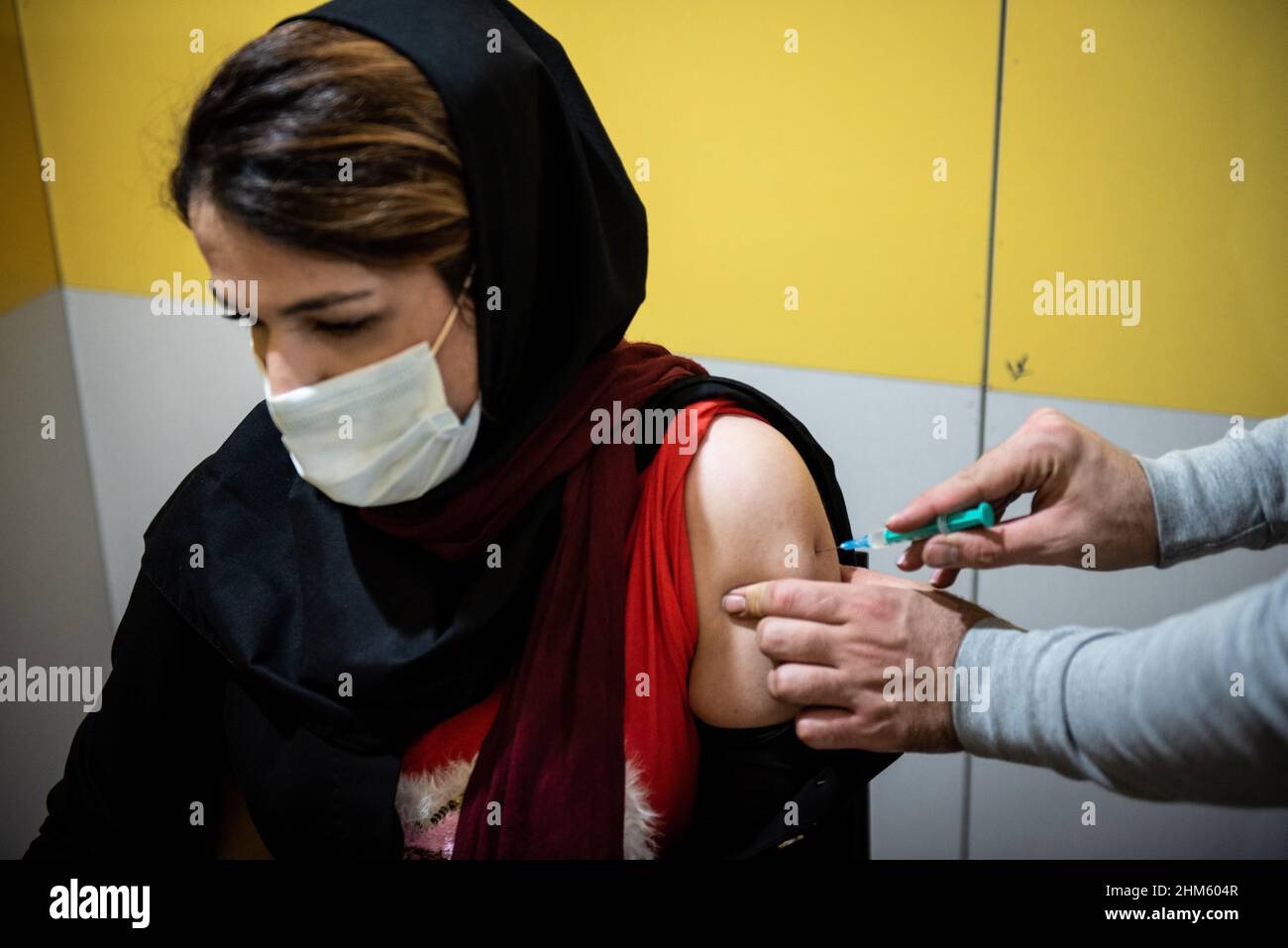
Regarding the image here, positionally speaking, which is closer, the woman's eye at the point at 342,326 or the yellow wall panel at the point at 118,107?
the woman's eye at the point at 342,326

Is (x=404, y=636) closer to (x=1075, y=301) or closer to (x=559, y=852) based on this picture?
(x=559, y=852)

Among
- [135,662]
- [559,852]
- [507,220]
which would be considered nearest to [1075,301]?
[507,220]

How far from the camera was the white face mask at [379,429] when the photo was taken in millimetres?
886

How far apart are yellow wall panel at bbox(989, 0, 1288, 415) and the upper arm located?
0.70 metres

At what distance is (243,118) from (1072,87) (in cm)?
110

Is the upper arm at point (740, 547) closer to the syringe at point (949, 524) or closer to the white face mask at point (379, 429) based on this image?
the syringe at point (949, 524)

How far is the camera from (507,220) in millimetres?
857

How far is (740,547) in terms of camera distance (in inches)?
35.9

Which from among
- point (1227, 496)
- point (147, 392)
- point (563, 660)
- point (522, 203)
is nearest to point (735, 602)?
point (563, 660)

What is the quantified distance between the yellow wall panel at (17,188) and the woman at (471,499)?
3.13 feet

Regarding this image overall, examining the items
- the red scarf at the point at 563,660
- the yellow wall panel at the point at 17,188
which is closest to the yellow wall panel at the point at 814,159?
the red scarf at the point at 563,660

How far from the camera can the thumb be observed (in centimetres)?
89

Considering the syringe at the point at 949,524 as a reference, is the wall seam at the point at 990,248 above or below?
above
